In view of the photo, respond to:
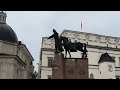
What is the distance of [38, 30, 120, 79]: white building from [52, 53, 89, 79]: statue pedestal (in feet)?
69.6

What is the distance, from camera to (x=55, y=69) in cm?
1941

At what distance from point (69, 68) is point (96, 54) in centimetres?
2493

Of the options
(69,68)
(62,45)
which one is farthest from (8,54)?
(69,68)

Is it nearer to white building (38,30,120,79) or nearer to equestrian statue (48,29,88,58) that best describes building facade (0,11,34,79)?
white building (38,30,120,79)

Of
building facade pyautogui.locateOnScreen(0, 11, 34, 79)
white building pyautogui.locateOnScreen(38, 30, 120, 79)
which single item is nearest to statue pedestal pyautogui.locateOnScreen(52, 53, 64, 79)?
building facade pyautogui.locateOnScreen(0, 11, 34, 79)

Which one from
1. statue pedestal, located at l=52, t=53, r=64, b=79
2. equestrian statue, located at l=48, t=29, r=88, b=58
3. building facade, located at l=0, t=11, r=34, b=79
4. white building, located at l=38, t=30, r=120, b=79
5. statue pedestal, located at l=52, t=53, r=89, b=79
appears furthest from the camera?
white building, located at l=38, t=30, r=120, b=79

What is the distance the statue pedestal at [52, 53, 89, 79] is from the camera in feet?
63.3

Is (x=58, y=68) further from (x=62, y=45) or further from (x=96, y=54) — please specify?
(x=96, y=54)

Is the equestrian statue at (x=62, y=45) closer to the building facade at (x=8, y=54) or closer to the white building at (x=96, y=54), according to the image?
the building facade at (x=8, y=54)
